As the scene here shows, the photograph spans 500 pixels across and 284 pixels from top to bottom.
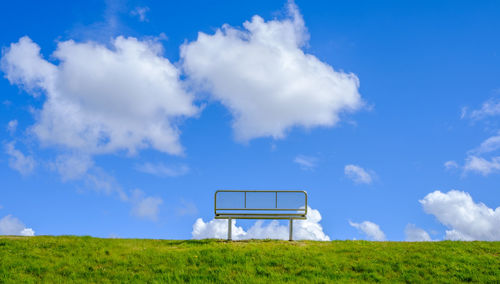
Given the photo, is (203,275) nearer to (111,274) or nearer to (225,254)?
(225,254)

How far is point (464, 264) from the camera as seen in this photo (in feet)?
45.1

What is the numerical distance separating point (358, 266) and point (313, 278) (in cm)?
180

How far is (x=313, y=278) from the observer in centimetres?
1245

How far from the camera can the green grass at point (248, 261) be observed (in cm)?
1274

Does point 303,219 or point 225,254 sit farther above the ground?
point 303,219

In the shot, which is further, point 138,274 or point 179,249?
point 179,249

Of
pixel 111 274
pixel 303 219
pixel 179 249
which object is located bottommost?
pixel 111 274

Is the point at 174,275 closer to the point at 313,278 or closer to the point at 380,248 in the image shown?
the point at 313,278

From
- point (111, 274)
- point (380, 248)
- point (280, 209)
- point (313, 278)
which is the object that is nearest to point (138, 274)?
point (111, 274)

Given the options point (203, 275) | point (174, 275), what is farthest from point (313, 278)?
point (174, 275)

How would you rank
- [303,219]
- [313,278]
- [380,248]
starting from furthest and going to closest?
[303,219] < [380,248] < [313,278]

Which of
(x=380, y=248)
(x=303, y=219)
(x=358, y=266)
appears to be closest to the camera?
(x=358, y=266)

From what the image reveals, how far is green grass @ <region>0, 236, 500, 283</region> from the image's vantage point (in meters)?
12.7

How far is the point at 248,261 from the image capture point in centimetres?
1355
